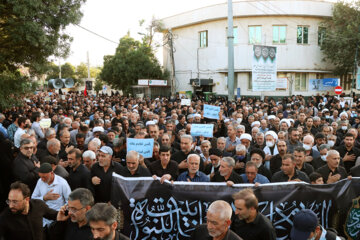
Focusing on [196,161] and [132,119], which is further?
[132,119]

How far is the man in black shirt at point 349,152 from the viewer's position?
654cm

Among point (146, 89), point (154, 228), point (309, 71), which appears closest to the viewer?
point (154, 228)

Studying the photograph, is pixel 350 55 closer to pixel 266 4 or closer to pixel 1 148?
pixel 266 4

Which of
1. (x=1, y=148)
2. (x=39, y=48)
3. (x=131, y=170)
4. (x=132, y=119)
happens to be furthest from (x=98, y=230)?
(x=39, y=48)

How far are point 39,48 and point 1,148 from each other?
754cm

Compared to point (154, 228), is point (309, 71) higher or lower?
higher

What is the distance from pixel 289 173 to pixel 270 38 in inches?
1085

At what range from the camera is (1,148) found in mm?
6020

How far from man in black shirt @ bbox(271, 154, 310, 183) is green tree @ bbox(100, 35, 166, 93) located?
30299 mm

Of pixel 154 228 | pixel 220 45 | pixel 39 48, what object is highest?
pixel 220 45

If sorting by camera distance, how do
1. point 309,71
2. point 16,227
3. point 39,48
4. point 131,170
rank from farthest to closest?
point 309,71 → point 39,48 → point 131,170 → point 16,227

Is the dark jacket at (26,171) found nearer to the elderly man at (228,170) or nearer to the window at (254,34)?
the elderly man at (228,170)

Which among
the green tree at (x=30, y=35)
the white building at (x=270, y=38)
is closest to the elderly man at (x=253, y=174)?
the green tree at (x=30, y=35)

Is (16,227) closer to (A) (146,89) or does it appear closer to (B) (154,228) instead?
(B) (154,228)
